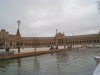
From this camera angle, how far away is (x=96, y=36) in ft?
506

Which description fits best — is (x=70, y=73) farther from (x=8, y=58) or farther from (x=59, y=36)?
(x=59, y=36)

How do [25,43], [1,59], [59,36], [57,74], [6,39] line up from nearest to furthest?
1. [57,74]
2. [1,59]
3. [6,39]
4. [25,43]
5. [59,36]

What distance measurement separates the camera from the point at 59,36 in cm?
15875

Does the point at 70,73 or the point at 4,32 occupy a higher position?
the point at 4,32

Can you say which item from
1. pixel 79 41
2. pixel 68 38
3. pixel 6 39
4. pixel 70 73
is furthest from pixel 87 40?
pixel 70 73

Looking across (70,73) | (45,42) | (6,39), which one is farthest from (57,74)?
(45,42)

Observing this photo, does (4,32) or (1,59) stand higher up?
(4,32)

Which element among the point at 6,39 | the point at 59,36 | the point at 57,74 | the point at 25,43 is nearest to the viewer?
the point at 57,74

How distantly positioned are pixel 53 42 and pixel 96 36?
144ft

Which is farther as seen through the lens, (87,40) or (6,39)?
(87,40)

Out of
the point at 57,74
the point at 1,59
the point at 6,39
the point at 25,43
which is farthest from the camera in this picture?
the point at 25,43

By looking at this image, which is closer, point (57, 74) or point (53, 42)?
point (57, 74)

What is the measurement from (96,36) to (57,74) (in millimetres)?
146710

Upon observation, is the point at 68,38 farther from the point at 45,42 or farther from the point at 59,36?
the point at 45,42
